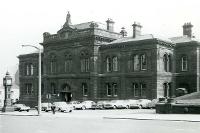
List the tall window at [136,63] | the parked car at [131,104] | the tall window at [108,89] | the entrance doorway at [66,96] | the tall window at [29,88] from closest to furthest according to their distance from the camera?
the parked car at [131,104], the tall window at [136,63], the tall window at [108,89], the entrance doorway at [66,96], the tall window at [29,88]

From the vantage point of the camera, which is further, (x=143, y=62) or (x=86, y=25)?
(x=86, y=25)

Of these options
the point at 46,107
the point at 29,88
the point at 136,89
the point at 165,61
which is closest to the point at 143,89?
the point at 136,89

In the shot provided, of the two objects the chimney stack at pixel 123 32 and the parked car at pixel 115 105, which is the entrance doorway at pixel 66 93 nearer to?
the parked car at pixel 115 105

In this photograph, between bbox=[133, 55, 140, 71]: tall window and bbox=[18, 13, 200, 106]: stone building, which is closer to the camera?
bbox=[18, 13, 200, 106]: stone building

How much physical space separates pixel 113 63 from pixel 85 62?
13.9 ft

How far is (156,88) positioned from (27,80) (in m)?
27.2

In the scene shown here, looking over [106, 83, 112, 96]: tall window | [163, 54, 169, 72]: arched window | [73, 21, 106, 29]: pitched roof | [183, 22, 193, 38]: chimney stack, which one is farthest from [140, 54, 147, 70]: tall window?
[73, 21, 106, 29]: pitched roof

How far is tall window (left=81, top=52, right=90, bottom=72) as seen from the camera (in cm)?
5541

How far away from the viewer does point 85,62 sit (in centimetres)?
5591

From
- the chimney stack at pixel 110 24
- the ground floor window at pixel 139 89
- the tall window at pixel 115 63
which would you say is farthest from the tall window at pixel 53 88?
the ground floor window at pixel 139 89

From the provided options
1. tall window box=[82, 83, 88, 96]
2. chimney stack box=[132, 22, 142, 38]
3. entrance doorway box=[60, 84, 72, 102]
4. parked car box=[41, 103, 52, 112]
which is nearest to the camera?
parked car box=[41, 103, 52, 112]

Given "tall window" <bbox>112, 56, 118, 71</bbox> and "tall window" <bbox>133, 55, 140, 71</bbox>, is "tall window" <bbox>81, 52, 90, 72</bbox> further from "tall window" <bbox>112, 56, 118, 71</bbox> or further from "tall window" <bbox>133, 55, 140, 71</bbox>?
"tall window" <bbox>133, 55, 140, 71</bbox>

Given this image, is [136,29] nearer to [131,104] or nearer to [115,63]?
[115,63]

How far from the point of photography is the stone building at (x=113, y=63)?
50.8m
